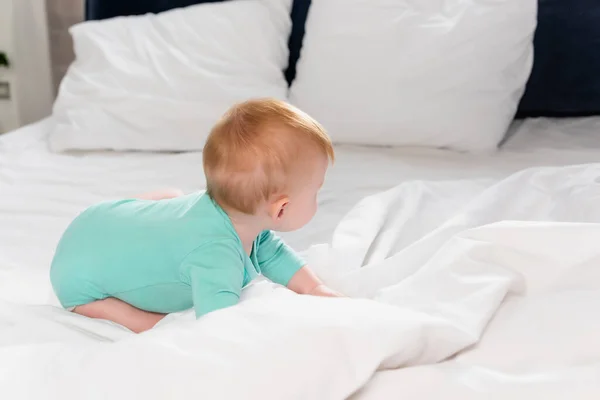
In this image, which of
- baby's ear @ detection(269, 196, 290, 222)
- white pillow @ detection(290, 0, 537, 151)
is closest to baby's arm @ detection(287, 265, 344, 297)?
baby's ear @ detection(269, 196, 290, 222)

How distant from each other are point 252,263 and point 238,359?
0.39 meters

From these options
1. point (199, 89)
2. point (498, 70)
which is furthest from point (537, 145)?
point (199, 89)

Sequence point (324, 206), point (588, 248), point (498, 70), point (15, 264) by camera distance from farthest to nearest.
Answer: point (498, 70)
point (324, 206)
point (15, 264)
point (588, 248)

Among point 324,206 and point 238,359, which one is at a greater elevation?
point 238,359

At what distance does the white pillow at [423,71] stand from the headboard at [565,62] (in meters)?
0.15

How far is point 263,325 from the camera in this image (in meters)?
0.53

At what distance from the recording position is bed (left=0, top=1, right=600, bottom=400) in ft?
1.59

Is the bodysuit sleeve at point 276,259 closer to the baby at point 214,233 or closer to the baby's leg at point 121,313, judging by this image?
the baby at point 214,233

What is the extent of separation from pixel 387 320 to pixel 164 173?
94cm

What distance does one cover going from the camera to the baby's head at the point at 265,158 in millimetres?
724

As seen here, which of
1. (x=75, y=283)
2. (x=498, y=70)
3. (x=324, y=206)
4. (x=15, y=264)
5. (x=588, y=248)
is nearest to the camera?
(x=588, y=248)

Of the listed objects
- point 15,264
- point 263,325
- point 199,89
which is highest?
point 263,325

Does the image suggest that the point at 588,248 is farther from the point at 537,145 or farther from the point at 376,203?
the point at 537,145

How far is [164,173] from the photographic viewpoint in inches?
54.3
